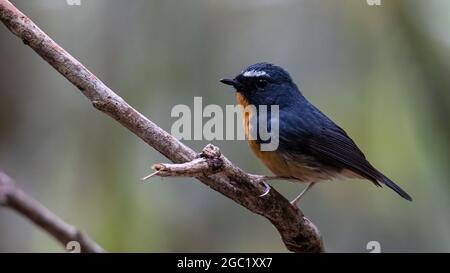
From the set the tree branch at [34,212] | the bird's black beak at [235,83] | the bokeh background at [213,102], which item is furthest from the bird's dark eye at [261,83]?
the tree branch at [34,212]

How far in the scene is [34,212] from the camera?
Answer: 2273 millimetres

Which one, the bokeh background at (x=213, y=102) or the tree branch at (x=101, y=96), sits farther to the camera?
the bokeh background at (x=213, y=102)

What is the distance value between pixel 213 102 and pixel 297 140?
87 centimetres

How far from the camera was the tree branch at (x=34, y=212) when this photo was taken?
7.07ft

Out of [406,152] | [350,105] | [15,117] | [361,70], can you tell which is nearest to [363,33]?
[361,70]

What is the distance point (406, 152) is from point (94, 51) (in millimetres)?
2315

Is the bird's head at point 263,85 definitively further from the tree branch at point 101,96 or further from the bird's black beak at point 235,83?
the tree branch at point 101,96

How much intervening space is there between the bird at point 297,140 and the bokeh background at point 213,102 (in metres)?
0.58

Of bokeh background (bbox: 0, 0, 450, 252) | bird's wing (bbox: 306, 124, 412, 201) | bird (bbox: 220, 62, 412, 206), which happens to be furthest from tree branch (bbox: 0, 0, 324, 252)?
bokeh background (bbox: 0, 0, 450, 252)

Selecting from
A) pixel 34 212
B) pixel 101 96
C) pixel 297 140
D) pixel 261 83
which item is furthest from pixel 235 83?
pixel 34 212

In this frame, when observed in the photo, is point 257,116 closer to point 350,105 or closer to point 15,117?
point 350,105

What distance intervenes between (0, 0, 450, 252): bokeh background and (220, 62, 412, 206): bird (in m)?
0.58

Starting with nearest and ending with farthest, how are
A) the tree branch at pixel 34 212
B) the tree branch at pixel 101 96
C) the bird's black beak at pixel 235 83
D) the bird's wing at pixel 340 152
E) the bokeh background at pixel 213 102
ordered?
the tree branch at pixel 34 212 < the tree branch at pixel 101 96 < the bird's wing at pixel 340 152 < the bird's black beak at pixel 235 83 < the bokeh background at pixel 213 102

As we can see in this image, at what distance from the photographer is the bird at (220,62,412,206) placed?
3.50 metres
